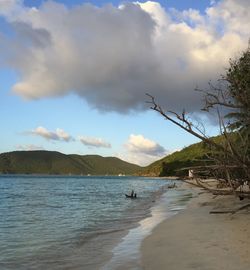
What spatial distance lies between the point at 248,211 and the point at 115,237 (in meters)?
5.72

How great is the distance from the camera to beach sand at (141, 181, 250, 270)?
9945 millimetres

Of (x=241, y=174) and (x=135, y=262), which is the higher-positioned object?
(x=241, y=174)

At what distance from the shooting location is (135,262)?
1098 cm

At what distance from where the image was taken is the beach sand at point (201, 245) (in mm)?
9945

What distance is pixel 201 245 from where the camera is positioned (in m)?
12.3

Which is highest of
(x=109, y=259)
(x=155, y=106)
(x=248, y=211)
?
(x=155, y=106)

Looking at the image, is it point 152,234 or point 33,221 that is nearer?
point 152,234

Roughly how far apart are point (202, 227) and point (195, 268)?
694 cm

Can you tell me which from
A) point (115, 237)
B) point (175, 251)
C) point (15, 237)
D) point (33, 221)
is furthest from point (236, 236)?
point (33, 221)

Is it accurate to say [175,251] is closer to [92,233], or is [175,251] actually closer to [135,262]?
[135,262]

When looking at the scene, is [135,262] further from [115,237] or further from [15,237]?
[15,237]

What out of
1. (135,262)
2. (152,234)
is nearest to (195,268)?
(135,262)

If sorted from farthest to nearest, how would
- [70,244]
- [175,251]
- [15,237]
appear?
[15,237]
[70,244]
[175,251]

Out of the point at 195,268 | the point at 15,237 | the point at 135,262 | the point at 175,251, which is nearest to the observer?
the point at 195,268
